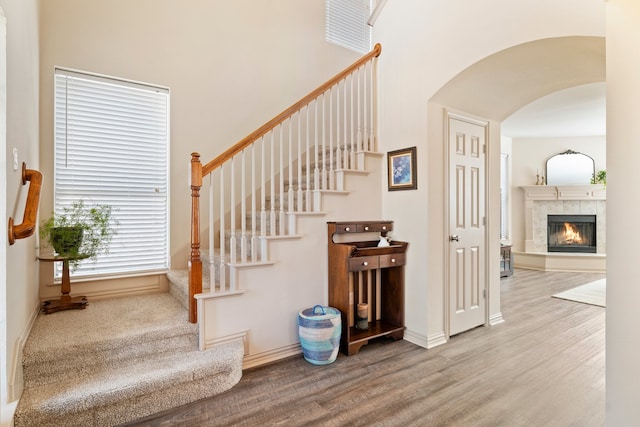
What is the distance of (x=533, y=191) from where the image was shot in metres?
7.27

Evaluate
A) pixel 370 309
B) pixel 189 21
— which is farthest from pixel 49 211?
pixel 370 309

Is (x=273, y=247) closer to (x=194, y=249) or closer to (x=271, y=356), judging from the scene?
(x=194, y=249)

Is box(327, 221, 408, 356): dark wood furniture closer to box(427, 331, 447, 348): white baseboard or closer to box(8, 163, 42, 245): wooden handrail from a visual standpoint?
box(427, 331, 447, 348): white baseboard

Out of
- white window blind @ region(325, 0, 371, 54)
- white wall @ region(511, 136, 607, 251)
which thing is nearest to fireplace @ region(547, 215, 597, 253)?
white wall @ region(511, 136, 607, 251)

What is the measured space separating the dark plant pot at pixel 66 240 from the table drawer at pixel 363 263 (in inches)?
89.3

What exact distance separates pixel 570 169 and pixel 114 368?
887 centimetres

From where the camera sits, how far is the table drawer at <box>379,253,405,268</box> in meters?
3.00

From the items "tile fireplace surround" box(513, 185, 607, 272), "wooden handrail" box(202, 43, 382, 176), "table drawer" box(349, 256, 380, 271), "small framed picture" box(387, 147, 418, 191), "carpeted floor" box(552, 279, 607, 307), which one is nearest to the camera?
"wooden handrail" box(202, 43, 382, 176)

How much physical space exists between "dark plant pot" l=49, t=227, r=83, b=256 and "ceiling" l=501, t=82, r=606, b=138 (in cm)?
537

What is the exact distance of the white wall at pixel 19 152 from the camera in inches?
64.9

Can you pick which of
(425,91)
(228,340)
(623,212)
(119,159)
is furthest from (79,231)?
(623,212)

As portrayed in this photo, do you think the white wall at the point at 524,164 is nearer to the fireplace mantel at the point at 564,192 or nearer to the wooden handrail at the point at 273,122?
the fireplace mantel at the point at 564,192

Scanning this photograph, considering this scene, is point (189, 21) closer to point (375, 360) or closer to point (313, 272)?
point (313, 272)

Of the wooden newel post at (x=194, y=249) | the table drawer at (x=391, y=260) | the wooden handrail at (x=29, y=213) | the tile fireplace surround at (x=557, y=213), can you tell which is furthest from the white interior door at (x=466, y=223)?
the tile fireplace surround at (x=557, y=213)
